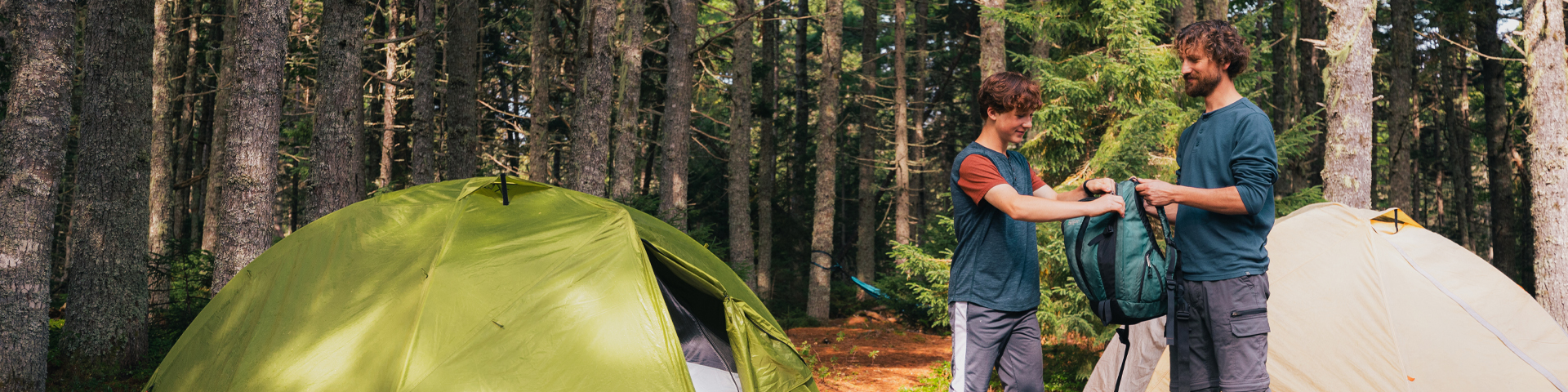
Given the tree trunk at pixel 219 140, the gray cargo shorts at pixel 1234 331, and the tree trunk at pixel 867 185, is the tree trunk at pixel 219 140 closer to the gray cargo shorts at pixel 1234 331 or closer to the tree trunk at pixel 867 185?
the tree trunk at pixel 867 185

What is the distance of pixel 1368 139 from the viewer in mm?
6164

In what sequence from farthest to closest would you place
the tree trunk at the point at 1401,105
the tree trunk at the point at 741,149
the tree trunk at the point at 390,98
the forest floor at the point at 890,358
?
the tree trunk at the point at 1401,105 → the tree trunk at the point at 390,98 → the tree trunk at the point at 741,149 → the forest floor at the point at 890,358

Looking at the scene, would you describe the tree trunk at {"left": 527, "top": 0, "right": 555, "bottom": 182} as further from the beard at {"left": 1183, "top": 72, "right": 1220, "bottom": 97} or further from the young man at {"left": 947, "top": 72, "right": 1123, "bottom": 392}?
the beard at {"left": 1183, "top": 72, "right": 1220, "bottom": 97}

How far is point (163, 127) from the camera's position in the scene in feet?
38.2

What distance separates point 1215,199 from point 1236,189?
0.23ft

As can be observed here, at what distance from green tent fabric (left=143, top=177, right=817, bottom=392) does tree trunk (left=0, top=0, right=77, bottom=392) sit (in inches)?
80.9

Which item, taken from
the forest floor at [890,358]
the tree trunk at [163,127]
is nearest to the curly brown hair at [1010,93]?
the forest floor at [890,358]

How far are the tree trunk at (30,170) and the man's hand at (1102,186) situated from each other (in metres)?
6.20

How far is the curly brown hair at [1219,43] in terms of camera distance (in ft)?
8.86

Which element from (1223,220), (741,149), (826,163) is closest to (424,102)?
(741,149)

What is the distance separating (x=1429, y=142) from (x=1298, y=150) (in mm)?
32425

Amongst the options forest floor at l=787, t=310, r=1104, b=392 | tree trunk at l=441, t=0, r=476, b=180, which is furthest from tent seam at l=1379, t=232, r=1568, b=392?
tree trunk at l=441, t=0, r=476, b=180

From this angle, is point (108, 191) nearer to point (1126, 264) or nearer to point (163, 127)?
point (163, 127)

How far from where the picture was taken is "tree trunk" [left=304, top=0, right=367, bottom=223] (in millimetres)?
7906
